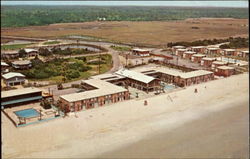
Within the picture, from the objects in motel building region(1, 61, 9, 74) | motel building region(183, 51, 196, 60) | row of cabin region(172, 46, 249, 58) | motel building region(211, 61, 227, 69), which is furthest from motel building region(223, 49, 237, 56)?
motel building region(1, 61, 9, 74)

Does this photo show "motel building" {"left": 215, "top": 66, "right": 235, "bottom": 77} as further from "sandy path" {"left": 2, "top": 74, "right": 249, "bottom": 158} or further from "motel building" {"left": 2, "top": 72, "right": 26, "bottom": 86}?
"motel building" {"left": 2, "top": 72, "right": 26, "bottom": 86}

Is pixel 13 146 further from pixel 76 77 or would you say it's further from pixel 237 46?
pixel 237 46

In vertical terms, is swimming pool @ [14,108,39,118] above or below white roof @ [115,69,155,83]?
below

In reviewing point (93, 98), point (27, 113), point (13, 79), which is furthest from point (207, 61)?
point (27, 113)

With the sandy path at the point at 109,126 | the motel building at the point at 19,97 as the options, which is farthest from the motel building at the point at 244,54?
the motel building at the point at 19,97

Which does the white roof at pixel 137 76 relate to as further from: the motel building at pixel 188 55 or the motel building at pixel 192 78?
the motel building at pixel 188 55

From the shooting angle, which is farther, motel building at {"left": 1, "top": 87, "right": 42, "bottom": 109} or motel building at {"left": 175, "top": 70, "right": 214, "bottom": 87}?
motel building at {"left": 175, "top": 70, "right": 214, "bottom": 87}

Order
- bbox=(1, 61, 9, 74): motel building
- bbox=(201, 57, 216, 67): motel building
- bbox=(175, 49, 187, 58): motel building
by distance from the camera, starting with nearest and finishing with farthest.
A: bbox=(1, 61, 9, 74): motel building < bbox=(201, 57, 216, 67): motel building < bbox=(175, 49, 187, 58): motel building

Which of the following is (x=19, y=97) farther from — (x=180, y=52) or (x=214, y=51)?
(x=214, y=51)
